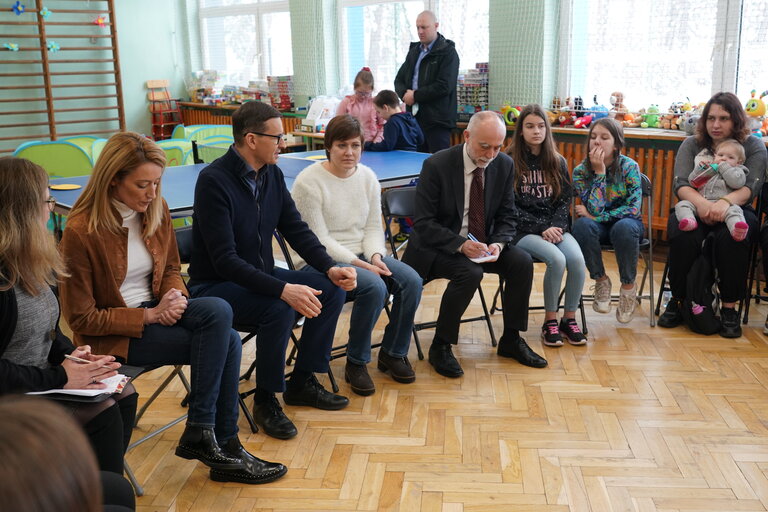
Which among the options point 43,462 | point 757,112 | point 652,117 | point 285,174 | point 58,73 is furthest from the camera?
point 58,73

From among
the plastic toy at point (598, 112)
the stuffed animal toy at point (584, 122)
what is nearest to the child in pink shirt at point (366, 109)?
the stuffed animal toy at point (584, 122)

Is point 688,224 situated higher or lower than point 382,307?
higher

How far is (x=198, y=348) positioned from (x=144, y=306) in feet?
0.96

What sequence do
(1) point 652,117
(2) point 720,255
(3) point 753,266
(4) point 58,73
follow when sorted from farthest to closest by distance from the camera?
(4) point 58,73, (1) point 652,117, (3) point 753,266, (2) point 720,255

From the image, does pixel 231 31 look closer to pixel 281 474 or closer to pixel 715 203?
pixel 715 203

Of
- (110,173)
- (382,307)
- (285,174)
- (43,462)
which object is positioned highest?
(110,173)

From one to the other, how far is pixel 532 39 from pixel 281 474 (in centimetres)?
468

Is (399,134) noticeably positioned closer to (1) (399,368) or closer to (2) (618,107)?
(2) (618,107)

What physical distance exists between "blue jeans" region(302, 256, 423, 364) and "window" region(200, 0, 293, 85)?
631 centimetres

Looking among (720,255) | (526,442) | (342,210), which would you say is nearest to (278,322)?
(342,210)

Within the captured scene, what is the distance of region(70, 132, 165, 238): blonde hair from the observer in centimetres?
249

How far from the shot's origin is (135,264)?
A: 2631 mm

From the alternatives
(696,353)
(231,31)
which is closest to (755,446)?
(696,353)

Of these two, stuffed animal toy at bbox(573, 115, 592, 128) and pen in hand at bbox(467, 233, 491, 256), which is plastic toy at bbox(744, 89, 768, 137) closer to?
stuffed animal toy at bbox(573, 115, 592, 128)
